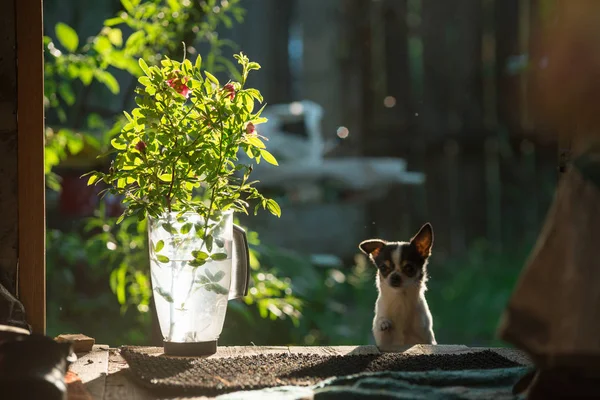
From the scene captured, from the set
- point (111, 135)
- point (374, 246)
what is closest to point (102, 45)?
point (111, 135)

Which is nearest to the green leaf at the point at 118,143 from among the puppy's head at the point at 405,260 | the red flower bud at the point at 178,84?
the red flower bud at the point at 178,84

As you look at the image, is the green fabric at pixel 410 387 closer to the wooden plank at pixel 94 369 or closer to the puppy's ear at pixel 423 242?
the wooden plank at pixel 94 369

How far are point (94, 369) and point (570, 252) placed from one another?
44.7 inches

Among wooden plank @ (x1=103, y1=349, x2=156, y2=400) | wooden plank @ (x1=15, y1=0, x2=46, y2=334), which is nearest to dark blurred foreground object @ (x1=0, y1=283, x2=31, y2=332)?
wooden plank @ (x1=15, y1=0, x2=46, y2=334)

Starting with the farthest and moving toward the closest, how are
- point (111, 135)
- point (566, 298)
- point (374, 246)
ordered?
point (111, 135), point (374, 246), point (566, 298)

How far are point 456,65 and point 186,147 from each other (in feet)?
12.1

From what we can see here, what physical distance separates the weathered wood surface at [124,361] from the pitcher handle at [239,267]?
149mm

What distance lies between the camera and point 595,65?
126 cm

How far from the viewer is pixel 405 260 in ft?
8.94

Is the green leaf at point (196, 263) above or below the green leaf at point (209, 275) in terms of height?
above

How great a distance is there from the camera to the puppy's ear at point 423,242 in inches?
106

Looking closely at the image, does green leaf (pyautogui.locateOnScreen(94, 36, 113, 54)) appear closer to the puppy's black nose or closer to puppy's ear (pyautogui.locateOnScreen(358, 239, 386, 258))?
puppy's ear (pyautogui.locateOnScreen(358, 239, 386, 258))

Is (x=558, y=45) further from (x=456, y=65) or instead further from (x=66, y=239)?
(x=456, y=65)

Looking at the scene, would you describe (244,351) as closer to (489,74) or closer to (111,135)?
(111,135)
